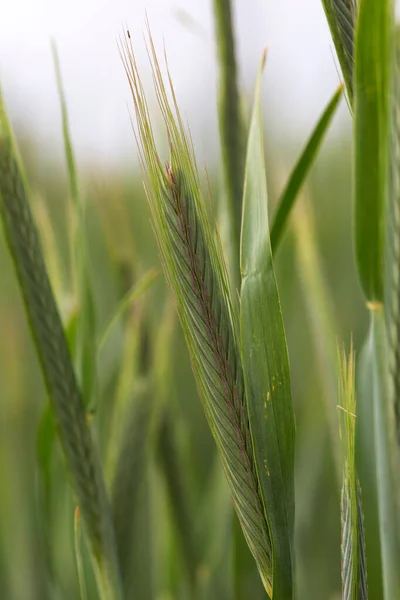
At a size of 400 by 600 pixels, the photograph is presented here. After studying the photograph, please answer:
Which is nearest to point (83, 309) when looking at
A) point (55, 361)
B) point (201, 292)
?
point (55, 361)

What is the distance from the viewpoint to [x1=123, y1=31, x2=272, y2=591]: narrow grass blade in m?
0.33

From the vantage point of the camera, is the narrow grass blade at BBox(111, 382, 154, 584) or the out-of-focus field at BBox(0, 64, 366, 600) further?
the out-of-focus field at BBox(0, 64, 366, 600)

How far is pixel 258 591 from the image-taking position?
580 millimetres

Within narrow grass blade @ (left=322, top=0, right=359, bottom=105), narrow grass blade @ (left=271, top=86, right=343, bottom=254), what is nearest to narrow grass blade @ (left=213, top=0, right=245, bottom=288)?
narrow grass blade @ (left=271, top=86, right=343, bottom=254)

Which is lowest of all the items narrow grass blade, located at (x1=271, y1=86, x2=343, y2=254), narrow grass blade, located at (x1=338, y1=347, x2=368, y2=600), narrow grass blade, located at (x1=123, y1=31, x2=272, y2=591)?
narrow grass blade, located at (x1=338, y1=347, x2=368, y2=600)

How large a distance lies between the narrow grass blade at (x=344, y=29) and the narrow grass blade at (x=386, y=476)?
0.48 feet

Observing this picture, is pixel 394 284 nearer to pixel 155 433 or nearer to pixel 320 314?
pixel 320 314

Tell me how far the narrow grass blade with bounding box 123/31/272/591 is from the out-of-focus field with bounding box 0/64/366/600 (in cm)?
21

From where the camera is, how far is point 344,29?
344 mm

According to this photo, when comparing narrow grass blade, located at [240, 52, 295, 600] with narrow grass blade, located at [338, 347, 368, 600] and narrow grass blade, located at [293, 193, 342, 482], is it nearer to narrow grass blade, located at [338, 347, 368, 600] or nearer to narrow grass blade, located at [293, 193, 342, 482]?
narrow grass blade, located at [338, 347, 368, 600]

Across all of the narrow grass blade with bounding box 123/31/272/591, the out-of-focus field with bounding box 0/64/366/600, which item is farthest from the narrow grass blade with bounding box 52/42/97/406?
the narrow grass blade with bounding box 123/31/272/591

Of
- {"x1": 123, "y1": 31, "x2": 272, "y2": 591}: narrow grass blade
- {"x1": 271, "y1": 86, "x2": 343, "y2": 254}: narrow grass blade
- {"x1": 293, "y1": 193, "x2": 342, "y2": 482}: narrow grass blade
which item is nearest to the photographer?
{"x1": 123, "y1": 31, "x2": 272, "y2": 591}: narrow grass blade

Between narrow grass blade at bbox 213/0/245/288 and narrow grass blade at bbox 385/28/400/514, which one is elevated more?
narrow grass blade at bbox 213/0/245/288

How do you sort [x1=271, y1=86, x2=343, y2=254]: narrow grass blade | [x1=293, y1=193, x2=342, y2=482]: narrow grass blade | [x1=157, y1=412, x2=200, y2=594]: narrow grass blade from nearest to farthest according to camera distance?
1. [x1=271, y1=86, x2=343, y2=254]: narrow grass blade
2. [x1=293, y1=193, x2=342, y2=482]: narrow grass blade
3. [x1=157, y1=412, x2=200, y2=594]: narrow grass blade
